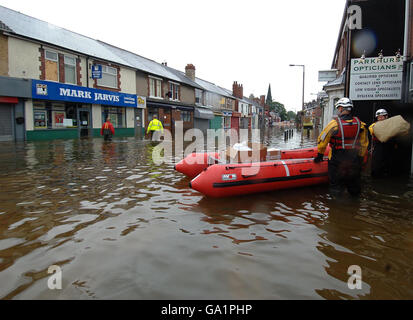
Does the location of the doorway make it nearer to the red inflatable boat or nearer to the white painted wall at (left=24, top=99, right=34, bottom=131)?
the white painted wall at (left=24, top=99, right=34, bottom=131)

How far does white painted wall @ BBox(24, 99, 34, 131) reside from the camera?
16.1m

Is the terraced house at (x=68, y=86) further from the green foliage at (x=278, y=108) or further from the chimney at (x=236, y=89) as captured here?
the green foliage at (x=278, y=108)

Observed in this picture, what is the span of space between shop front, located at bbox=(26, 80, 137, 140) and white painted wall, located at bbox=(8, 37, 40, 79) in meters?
0.62

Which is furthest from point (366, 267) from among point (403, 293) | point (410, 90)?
point (410, 90)

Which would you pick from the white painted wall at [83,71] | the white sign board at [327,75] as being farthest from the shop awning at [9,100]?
the white sign board at [327,75]

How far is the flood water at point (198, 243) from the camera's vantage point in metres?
2.56

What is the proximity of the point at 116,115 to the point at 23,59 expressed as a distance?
767 cm

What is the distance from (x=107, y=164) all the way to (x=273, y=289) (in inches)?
283

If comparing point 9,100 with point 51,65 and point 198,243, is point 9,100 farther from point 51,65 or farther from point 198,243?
point 198,243

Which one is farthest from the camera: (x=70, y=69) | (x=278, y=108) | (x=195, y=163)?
(x=278, y=108)

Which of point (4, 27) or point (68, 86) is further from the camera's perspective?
point (68, 86)

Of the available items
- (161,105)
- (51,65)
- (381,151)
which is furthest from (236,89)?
(381,151)

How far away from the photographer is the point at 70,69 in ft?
60.5

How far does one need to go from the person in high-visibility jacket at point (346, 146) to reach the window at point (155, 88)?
2241 centimetres
